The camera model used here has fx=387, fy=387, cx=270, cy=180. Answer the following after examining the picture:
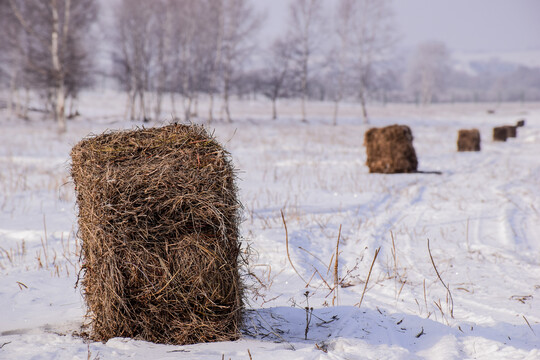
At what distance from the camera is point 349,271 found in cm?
→ 312

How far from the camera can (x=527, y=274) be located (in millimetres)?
3727

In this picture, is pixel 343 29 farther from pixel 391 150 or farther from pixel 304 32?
pixel 391 150

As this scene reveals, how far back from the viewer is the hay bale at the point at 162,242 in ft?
7.49

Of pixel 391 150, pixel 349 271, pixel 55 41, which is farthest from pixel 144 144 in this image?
pixel 55 41

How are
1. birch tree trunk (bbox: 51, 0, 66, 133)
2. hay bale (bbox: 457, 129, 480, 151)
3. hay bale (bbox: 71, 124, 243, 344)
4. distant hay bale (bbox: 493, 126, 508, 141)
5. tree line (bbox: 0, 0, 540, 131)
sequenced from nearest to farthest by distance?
→ hay bale (bbox: 71, 124, 243, 344), hay bale (bbox: 457, 129, 480, 151), birch tree trunk (bbox: 51, 0, 66, 133), distant hay bale (bbox: 493, 126, 508, 141), tree line (bbox: 0, 0, 540, 131)

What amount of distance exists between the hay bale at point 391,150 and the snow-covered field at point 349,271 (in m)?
0.68

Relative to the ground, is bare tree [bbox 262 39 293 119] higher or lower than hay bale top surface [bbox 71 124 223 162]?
higher

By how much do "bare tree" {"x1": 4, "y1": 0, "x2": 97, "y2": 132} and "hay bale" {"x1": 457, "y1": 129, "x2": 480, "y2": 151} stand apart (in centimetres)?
1539

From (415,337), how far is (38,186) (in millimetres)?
7244

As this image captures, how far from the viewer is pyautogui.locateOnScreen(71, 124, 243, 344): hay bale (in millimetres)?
2283

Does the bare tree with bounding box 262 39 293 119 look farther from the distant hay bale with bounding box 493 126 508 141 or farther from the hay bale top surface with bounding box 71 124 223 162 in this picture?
the hay bale top surface with bounding box 71 124 223 162

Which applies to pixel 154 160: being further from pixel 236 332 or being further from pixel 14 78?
pixel 14 78

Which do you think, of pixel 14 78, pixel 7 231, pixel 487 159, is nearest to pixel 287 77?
pixel 14 78

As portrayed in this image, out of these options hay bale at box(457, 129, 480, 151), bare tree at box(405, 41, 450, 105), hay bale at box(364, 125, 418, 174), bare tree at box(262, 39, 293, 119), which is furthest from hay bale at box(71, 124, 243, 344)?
bare tree at box(405, 41, 450, 105)
